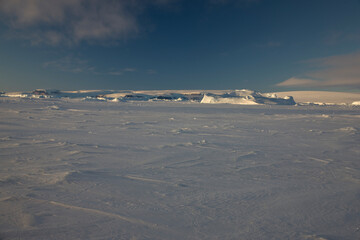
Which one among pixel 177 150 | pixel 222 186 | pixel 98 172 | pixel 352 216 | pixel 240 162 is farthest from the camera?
pixel 177 150

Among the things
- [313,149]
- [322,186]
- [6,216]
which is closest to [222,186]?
[322,186]

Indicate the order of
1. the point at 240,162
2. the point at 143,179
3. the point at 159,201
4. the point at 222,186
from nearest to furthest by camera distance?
1. the point at 159,201
2. the point at 222,186
3. the point at 143,179
4. the point at 240,162

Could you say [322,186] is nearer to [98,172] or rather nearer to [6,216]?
[98,172]

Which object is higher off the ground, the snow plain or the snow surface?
the snow surface

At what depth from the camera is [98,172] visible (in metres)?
2.16

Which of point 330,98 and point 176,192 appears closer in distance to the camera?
point 176,192

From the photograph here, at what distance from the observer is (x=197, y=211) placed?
4.80 feet

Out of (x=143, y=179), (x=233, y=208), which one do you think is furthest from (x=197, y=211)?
(x=143, y=179)

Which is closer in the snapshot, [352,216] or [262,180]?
[352,216]

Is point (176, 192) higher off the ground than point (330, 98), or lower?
lower

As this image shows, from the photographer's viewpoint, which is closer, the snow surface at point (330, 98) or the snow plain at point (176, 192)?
the snow plain at point (176, 192)

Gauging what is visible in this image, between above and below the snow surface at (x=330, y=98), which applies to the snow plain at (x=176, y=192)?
below

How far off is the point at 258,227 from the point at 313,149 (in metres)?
2.51

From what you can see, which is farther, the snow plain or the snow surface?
the snow surface
